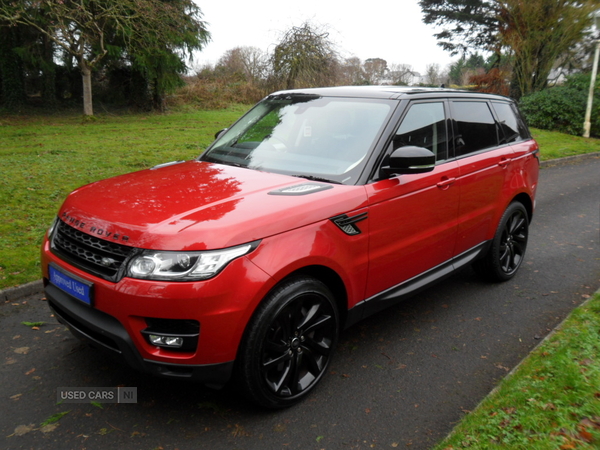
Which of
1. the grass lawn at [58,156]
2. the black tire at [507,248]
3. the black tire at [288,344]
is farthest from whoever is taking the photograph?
the grass lawn at [58,156]

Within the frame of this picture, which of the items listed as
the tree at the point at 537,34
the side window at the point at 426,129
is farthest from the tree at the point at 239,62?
the side window at the point at 426,129

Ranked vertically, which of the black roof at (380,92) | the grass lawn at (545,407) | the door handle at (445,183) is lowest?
the grass lawn at (545,407)

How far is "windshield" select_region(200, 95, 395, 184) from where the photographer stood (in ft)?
11.5

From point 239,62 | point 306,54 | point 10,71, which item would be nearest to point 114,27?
point 10,71

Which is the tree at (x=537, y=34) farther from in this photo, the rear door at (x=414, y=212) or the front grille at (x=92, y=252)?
the front grille at (x=92, y=252)

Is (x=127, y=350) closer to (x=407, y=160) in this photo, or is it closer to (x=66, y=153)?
(x=407, y=160)

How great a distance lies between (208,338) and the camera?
8.27ft

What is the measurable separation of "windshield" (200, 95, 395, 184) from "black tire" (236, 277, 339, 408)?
2.87 feet

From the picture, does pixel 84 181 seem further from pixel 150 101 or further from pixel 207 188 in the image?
pixel 150 101

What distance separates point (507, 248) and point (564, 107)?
19.5 meters

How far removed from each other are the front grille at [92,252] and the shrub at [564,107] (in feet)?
74.3

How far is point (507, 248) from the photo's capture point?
505 cm

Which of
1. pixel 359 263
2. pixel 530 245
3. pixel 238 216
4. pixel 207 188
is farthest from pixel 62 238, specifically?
pixel 530 245

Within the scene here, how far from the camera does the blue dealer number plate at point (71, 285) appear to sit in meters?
2.65
